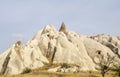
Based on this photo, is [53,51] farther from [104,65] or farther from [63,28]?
[104,65]

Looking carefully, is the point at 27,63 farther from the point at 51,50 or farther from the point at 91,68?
the point at 91,68

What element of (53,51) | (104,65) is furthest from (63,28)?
(104,65)

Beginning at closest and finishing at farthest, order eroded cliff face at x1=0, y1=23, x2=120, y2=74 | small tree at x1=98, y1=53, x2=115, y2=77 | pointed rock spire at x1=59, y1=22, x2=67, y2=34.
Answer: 1. small tree at x1=98, y1=53, x2=115, y2=77
2. eroded cliff face at x1=0, y1=23, x2=120, y2=74
3. pointed rock spire at x1=59, y1=22, x2=67, y2=34

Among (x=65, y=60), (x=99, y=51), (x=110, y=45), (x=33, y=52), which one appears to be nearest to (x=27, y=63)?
(x=33, y=52)

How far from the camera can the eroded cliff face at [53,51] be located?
4936 inches

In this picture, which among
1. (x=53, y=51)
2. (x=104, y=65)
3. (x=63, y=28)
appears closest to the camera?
(x=104, y=65)

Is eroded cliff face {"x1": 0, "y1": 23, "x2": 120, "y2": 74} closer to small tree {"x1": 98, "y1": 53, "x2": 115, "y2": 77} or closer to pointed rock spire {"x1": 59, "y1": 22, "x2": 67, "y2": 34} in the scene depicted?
pointed rock spire {"x1": 59, "y1": 22, "x2": 67, "y2": 34}

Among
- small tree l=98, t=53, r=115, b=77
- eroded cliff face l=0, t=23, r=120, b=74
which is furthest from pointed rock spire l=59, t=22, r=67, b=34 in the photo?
small tree l=98, t=53, r=115, b=77

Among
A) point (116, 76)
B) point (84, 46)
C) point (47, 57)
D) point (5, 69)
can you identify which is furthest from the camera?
point (84, 46)

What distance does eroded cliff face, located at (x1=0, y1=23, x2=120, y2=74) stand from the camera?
125 m

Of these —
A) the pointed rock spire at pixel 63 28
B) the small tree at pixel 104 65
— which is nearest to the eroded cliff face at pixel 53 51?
the pointed rock spire at pixel 63 28

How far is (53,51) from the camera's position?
442 ft

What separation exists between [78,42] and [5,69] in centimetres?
3638

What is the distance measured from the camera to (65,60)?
129500 mm
